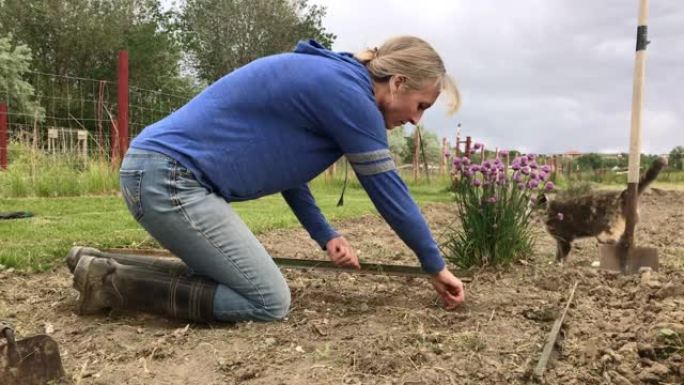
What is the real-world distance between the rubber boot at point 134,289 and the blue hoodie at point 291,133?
0.45 meters

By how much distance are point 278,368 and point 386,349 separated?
0.37m

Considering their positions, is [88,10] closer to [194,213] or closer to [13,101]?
[13,101]

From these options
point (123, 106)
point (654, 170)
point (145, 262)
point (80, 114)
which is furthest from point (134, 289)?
point (80, 114)

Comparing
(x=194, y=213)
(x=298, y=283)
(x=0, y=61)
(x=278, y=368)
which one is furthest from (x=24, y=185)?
(x=0, y=61)

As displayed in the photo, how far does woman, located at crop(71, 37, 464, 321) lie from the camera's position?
234 centimetres

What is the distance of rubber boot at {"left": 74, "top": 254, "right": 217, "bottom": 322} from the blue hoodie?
0.45 m

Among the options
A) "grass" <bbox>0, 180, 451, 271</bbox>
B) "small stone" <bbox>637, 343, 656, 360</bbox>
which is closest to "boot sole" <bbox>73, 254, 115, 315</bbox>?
"grass" <bbox>0, 180, 451, 271</bbox>

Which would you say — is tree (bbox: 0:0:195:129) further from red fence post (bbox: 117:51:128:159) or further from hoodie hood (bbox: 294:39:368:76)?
hoodie hood (bbox: 294:39:368:76)

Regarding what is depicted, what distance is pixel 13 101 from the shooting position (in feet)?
65.5

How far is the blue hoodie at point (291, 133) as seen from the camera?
7.58ft

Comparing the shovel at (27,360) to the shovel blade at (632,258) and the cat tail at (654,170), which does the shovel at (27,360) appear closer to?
the shovel blade at (632,258)

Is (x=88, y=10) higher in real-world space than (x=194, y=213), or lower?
higher

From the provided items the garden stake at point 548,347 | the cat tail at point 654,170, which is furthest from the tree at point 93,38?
the garden stake at point 548,347

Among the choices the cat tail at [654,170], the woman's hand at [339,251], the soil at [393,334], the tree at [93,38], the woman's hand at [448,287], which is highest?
the tree at [93,38]
